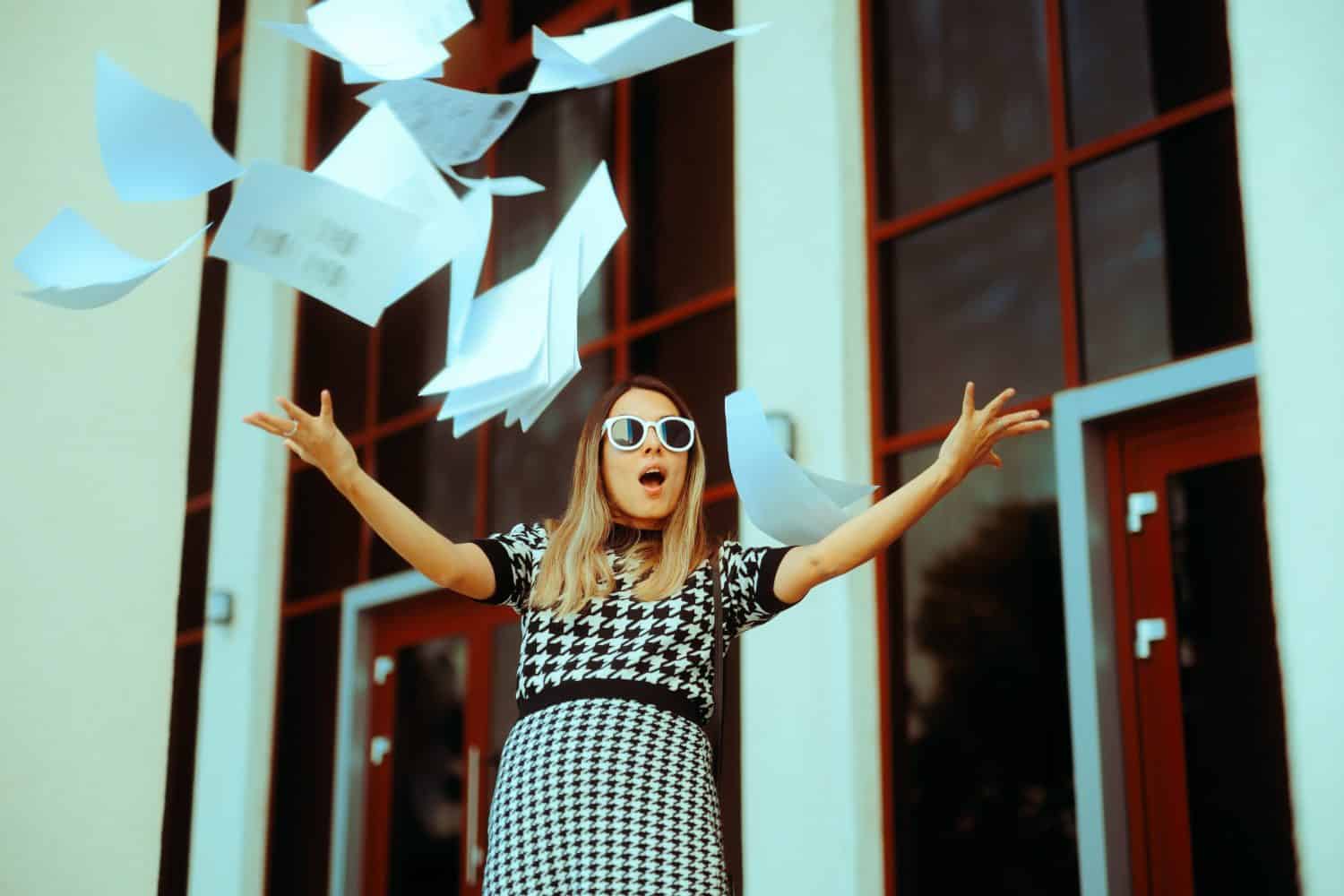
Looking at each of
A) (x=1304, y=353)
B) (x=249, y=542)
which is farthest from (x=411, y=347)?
(x=1304, y=353)

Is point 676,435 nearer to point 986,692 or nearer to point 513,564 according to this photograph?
point 513,564

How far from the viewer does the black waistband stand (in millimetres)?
2457

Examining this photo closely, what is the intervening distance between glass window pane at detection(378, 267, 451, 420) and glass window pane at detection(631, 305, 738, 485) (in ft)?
5.99

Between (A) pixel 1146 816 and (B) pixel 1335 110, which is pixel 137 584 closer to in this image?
(B) pixel 1335 110

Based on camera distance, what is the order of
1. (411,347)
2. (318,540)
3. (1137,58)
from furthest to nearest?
(318,540) < (411,347) < (1137,58)

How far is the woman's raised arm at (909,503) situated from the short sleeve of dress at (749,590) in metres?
0.04

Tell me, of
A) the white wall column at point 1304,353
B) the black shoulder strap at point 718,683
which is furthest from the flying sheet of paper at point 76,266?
the white wall column at point 1304,353

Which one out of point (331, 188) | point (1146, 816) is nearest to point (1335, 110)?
point (331, 188)

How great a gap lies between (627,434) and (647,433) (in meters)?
0.03

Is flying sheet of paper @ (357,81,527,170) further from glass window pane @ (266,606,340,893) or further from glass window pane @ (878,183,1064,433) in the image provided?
glass window pane @ (266,606,340,893)

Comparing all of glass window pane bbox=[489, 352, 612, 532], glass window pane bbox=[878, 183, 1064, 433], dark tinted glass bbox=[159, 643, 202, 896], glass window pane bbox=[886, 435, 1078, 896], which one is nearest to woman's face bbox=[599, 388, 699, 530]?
glass window pane bbox=[886, 435, 1078, 896]

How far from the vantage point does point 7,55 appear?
105 inches

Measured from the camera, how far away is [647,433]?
269cm

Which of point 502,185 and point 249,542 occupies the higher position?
point 249,542
